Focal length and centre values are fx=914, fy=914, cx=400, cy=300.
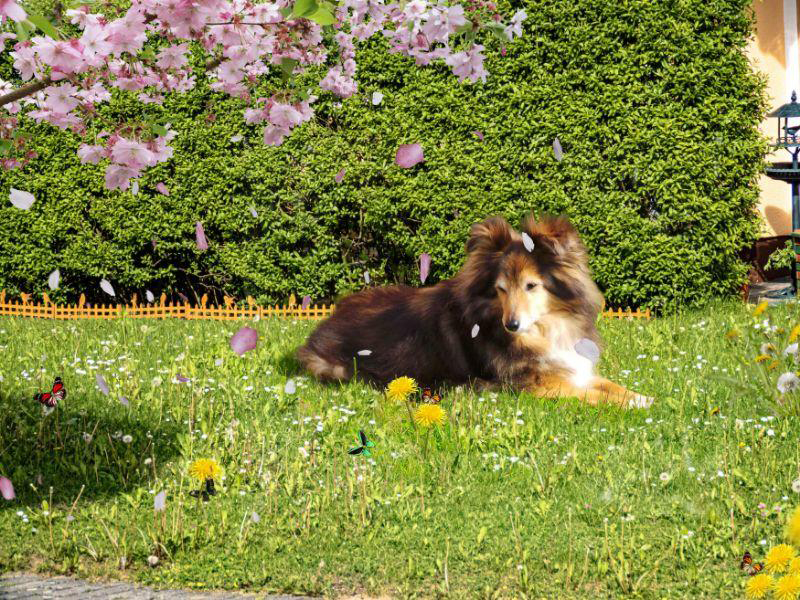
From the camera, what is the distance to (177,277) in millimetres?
9891

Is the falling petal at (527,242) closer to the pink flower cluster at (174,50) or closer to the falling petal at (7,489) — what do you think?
the pink flower cluster at (174,50)

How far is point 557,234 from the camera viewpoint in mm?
5293

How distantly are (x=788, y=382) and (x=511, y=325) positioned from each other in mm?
1441

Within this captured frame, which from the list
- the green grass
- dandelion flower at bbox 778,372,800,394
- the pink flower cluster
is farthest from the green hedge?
the pink flower cluster

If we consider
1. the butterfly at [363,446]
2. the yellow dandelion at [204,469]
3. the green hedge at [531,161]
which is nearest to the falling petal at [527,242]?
the butterfly at [363,446]

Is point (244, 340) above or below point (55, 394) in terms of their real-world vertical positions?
above

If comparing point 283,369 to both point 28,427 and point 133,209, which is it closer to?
point 28,427

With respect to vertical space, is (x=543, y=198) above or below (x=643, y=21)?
below

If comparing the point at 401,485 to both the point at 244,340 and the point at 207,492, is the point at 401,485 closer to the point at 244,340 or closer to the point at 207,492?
the point at 207,492

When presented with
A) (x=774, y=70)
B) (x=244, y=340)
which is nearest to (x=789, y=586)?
(x=244, y=340)

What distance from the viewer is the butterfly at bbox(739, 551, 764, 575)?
3291mm

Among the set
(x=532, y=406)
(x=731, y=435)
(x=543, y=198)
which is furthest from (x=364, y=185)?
(x=731, y=435)

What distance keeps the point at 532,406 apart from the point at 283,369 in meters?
1.95

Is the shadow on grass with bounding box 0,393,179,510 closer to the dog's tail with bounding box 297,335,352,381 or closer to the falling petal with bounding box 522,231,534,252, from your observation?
the dog's tail with bounding box 297,335,352,381
